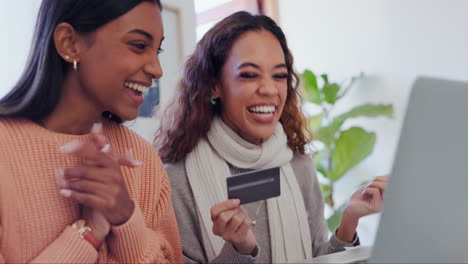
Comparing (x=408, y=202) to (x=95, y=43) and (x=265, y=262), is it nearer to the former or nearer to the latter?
(x=95, y=43)

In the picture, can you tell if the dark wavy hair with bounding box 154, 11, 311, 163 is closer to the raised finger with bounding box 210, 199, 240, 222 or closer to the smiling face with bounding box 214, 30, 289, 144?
the smiling face with bounding box 214, 30, 289, 144

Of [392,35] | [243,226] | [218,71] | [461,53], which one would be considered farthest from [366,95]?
[243,226]

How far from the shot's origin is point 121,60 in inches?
39.7

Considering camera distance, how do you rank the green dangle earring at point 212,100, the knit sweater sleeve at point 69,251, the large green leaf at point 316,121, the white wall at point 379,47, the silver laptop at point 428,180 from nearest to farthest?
the silver laptop at point 428,180 < the knit sweater sleeve at point 69,251 < the green dangle earring at point 212,100 < the white wall at point 379,47 < the large green leaf at point 316,121

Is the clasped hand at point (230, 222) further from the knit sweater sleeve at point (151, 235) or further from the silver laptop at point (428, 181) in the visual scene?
the silver laptop at point (428, 181)

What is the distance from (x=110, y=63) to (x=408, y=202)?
71 centimetres

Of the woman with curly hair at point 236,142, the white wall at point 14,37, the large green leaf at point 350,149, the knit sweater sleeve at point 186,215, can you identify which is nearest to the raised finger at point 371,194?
the woman with curly hair at point 236,142

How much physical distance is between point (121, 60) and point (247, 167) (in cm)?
71

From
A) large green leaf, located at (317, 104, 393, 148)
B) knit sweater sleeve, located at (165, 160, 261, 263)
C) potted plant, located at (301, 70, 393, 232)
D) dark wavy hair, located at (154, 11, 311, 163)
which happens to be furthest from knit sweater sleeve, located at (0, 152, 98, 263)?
large green leaf, located at (317, 104, 393, 148)

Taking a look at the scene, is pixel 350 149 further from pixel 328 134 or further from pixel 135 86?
pixel 135 86

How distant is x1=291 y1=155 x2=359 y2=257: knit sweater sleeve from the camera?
1.64m

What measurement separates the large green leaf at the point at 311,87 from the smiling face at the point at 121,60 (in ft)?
6.57

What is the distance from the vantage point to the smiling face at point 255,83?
1.50 metres

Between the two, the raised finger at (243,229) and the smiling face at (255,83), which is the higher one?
the smiling face at (255,83)
